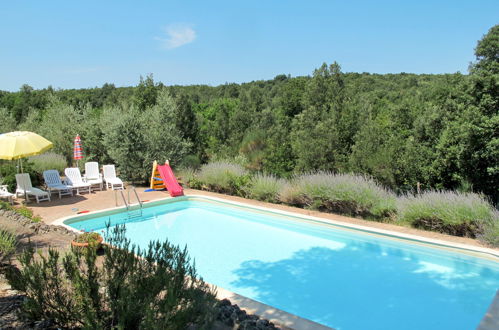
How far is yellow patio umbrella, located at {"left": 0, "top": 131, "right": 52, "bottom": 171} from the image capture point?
330 inches

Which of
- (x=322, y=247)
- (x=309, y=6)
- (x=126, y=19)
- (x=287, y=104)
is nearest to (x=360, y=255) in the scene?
(x=322, y=247)

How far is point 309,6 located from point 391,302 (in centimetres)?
1238

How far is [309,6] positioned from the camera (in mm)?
14258

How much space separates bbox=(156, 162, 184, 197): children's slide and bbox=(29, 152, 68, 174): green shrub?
393 cm

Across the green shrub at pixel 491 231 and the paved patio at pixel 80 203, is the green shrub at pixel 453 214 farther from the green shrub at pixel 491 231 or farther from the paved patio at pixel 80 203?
the paved patio at pixel 80 203

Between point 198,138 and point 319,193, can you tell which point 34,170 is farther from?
point 319,193

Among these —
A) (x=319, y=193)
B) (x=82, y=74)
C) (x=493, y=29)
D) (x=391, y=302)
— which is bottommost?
(x=391, y=302)

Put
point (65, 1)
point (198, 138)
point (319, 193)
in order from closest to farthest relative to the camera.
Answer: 1. point (319, 193)
2. point (65, 1)
3. point (198, 138)

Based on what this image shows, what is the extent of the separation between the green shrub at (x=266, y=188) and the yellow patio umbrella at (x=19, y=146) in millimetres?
5444

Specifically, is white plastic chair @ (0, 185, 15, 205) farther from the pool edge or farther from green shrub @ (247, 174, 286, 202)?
green shrub @ (247, 174, 286, 202)

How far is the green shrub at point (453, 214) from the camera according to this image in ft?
20.5

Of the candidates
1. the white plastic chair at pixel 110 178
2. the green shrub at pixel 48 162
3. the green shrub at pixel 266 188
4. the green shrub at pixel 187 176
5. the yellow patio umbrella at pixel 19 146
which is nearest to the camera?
the yellow patio umbrella at pixel 19 146

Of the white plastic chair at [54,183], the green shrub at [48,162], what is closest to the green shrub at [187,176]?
the white plastic chair at [54,183]

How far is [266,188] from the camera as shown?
9508 millimetres
